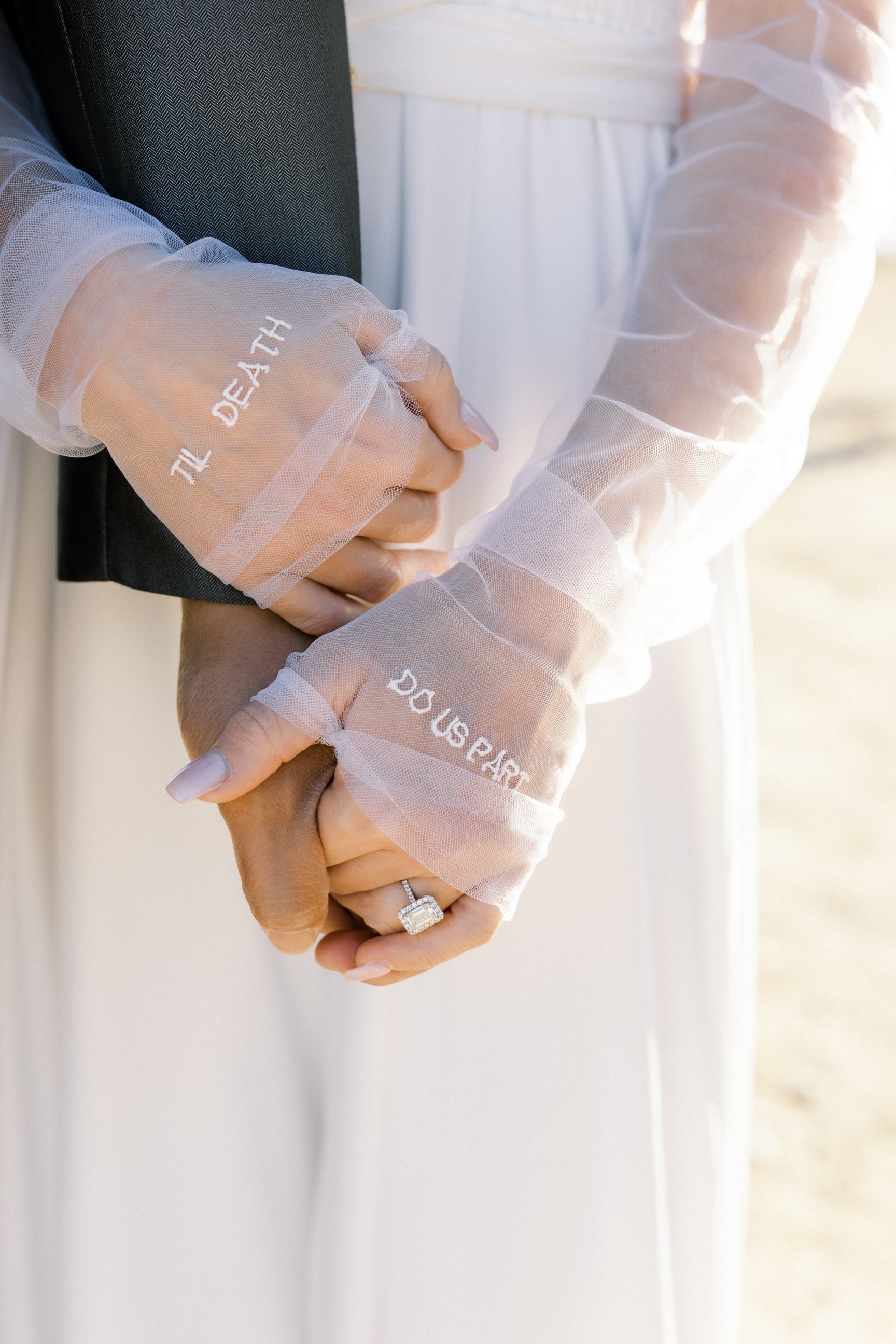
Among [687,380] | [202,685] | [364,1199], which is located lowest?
[364,1199]

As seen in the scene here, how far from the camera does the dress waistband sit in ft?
2.76

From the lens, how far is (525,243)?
891mm

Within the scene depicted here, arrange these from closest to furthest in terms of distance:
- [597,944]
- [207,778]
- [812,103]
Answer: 1. [207,778]
2. [812,103]
3. [597,944]

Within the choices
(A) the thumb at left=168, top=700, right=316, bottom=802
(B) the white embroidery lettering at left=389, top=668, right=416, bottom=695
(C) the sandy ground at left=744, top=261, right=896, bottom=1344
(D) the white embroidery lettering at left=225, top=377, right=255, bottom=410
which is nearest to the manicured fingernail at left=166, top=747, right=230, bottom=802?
(A) the thumb at left=168, top=700, right=316, bottom=802

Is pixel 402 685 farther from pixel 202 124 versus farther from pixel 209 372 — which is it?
pixel 202 124

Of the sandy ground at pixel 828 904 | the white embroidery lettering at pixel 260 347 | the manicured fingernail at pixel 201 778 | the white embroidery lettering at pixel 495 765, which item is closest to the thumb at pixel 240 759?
the manicured fingernail at pixel 201 778

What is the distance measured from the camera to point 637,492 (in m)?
0.72

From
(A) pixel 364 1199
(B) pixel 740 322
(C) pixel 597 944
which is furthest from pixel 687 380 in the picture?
(A) pixel 364 1199

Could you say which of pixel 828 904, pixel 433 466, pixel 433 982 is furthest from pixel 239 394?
pixel 828 904

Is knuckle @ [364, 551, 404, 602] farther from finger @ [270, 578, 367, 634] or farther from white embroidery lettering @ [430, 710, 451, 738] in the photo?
white embroidery lettering @ [430, 710, 451, 738]

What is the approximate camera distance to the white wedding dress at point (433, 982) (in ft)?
2.88

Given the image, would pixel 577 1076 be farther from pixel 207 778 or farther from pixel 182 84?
pixel 182 84

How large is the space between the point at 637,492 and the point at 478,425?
0.13 m

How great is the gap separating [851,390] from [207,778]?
5.12 m
